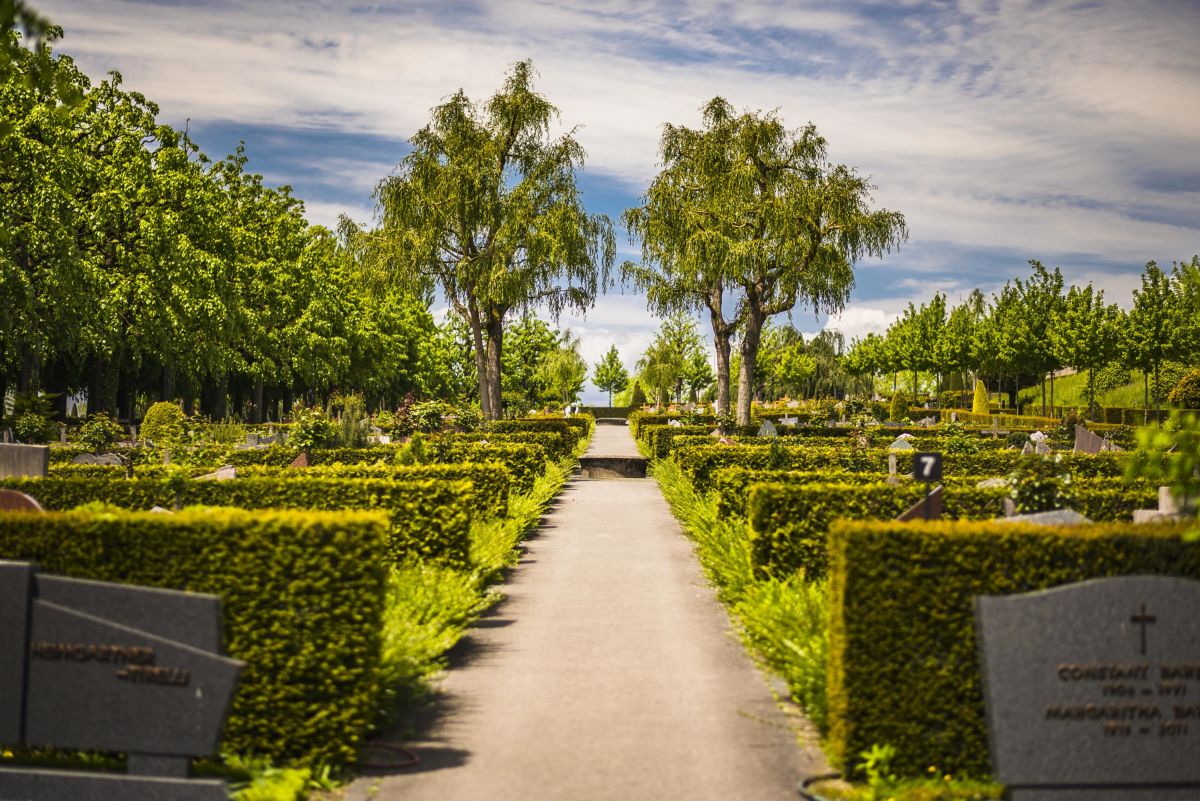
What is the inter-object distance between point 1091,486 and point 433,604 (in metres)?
8.38

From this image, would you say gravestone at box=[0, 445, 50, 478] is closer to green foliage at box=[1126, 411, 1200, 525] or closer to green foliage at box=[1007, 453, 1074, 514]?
green foliage at box=[1007, 453, 1074, 514]

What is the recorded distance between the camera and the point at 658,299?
39.3 metres

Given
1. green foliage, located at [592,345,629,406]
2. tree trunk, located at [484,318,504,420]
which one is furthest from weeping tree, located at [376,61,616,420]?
green foliage, located at [592,345,629,406]

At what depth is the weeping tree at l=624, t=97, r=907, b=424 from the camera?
3338 centimetres

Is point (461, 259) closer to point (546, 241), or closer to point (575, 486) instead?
point (546, 241)

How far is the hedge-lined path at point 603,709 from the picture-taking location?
6375mm

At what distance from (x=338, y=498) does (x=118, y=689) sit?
650 centimetres

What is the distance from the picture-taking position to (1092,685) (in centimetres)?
568

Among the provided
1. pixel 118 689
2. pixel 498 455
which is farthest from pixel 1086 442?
pixel 118 689

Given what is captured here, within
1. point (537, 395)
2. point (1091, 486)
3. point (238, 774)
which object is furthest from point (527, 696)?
point (537, 395)

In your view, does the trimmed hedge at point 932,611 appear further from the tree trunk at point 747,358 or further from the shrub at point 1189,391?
the shrub at point 1189,391

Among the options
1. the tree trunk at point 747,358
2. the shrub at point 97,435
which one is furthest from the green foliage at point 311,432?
the tree trunk at point 747,358

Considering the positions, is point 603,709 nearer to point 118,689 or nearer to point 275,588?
point 275,588

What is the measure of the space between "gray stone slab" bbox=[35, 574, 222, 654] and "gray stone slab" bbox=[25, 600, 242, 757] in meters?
0.10
